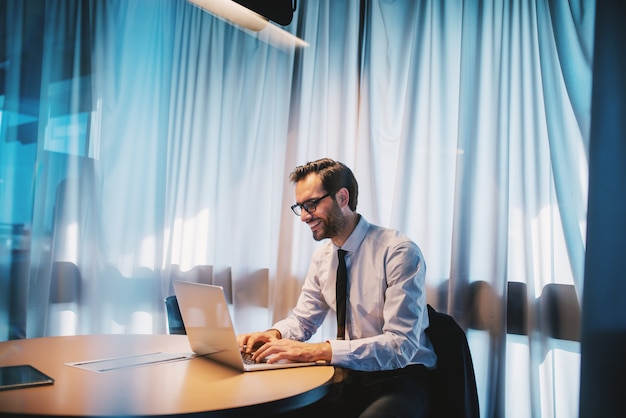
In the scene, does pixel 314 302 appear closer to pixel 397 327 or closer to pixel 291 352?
pixel 397 327

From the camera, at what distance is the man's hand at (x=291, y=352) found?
154 centimetres

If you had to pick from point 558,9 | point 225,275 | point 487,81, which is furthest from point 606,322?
point 225,275

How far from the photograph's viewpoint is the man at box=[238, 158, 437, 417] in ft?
5.40

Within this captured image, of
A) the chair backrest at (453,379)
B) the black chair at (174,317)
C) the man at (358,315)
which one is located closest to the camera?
the man at (358,315)

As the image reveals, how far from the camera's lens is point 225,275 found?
3180 mm

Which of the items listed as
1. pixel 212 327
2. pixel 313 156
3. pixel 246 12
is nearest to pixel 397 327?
pixel 212 327

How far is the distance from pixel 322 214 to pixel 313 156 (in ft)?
3.13

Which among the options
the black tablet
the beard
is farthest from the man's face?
the black tablet

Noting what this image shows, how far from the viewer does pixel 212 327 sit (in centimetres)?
147

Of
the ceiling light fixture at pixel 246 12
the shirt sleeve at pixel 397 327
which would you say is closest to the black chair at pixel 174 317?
the shirt sleeve at pixel 397 327

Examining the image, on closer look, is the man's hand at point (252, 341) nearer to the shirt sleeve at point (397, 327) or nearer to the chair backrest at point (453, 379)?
the shirt sleeve at point (397, 327)

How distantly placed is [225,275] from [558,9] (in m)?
2.29

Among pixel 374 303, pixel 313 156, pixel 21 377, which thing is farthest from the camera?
pixel 313 156

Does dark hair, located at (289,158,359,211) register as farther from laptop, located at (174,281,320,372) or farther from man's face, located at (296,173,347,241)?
laptop, located at (174,281,320,372)
